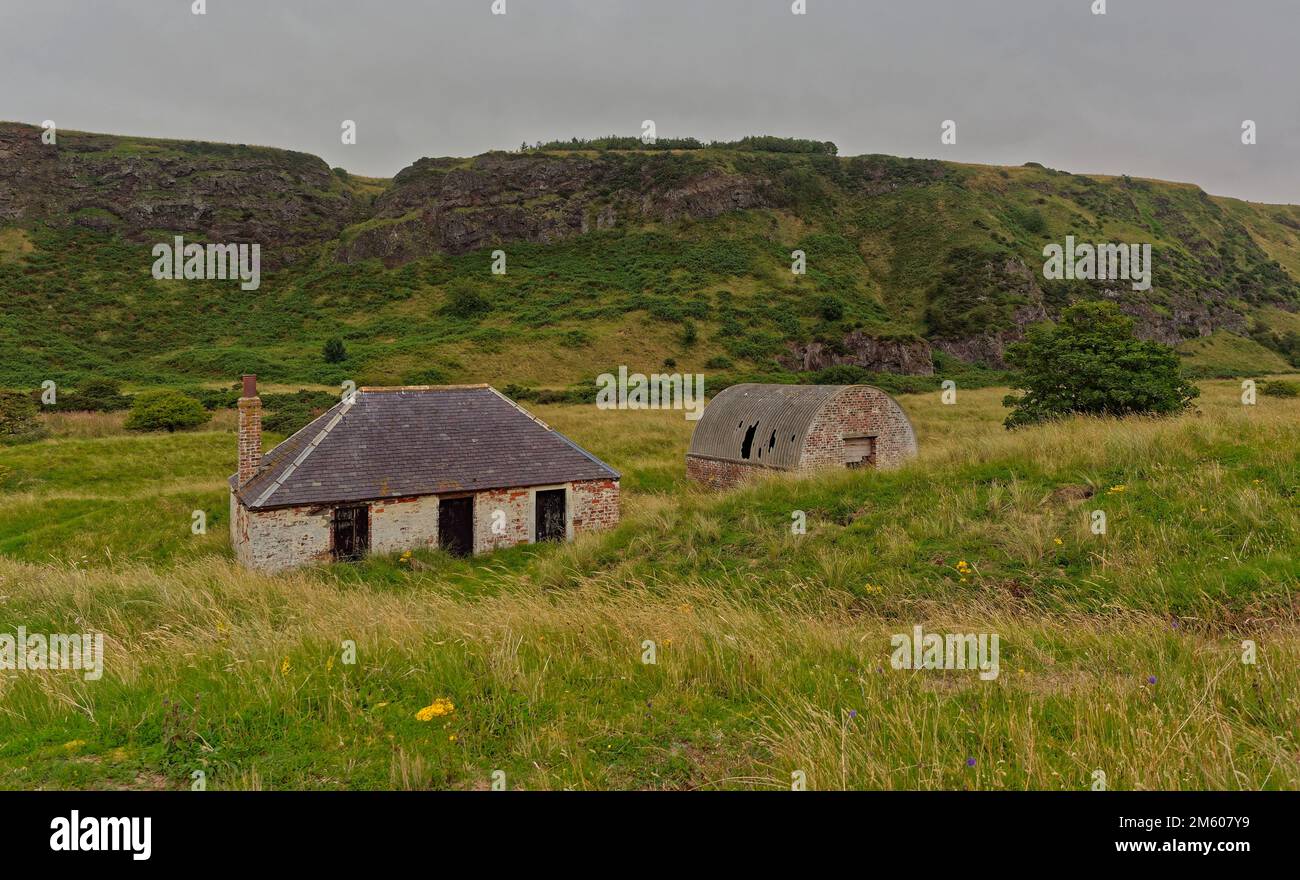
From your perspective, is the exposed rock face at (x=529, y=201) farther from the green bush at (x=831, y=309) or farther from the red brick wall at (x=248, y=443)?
the red brick wall at (x=248, y=443)

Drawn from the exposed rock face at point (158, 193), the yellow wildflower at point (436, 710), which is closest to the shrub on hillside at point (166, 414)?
the yellow wildflower at point (436, 710)

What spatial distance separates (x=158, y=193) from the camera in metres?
109

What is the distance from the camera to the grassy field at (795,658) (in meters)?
3.70

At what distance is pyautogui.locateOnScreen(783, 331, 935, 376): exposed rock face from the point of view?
69812 millimetres

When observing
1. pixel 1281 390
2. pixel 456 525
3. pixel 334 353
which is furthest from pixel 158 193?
pixel 1281 390

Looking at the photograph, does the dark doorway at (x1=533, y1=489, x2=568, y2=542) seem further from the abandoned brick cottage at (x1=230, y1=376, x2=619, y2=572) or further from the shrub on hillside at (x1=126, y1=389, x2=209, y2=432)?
the shrub on hillside at (x1=126, y1=389, x2=209, y2=432)

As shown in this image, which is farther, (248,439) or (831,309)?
(831,309)

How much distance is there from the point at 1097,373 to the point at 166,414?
45.6m

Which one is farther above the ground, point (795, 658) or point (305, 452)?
point (305, 452)

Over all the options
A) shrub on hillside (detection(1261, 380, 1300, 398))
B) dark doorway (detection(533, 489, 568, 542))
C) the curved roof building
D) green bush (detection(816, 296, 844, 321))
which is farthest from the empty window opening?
green bush (detection(816, 296, 844, 321))

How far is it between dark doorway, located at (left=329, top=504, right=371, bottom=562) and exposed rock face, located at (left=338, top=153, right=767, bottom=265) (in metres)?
89.1

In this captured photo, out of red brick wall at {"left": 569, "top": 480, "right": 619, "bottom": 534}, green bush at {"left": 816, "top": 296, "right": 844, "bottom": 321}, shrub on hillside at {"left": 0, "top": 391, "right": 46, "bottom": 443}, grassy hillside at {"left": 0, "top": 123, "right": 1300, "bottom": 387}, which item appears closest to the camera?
red brick wall at {"left": 569, "top": 480, "right": 619, "bottom": 534}

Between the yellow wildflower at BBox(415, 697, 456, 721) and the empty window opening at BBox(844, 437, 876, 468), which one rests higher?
the empty window opening at BBox(844, 437, 876, 468)

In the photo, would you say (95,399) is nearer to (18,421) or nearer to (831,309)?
(18,421)
